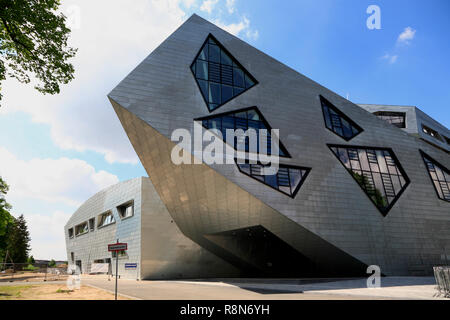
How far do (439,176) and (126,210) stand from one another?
105ft

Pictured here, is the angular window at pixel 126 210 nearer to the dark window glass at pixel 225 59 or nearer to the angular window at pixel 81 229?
the angular window at pixel 81 229

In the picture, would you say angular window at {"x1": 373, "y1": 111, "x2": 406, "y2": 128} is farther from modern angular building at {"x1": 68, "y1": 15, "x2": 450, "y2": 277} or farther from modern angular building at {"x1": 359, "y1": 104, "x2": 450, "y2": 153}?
modern angular building at {"x1": 68, "y1": 15, "x2": 450, "y2": 277}

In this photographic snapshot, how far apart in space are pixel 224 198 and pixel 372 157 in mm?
13185

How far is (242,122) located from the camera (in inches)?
763

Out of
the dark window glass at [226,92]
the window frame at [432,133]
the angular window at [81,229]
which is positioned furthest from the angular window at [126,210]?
the window frame at [432,133]

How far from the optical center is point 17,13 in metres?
10.2

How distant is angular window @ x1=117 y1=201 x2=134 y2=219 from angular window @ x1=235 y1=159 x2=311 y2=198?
61.9ft

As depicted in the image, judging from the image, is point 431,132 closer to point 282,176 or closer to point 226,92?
point 282,176

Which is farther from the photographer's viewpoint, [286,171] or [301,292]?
[286,171]

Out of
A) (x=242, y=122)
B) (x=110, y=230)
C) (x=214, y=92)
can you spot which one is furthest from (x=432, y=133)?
(x=110, y=230)

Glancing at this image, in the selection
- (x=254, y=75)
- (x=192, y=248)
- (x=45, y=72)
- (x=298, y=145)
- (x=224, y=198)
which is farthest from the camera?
(x=192, y=248)

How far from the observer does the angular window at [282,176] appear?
17281mm

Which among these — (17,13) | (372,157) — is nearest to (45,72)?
(17,13)
